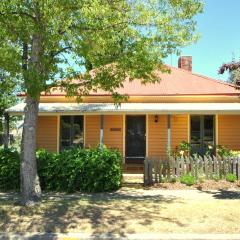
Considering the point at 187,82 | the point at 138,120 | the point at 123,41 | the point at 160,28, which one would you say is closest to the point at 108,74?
the point at 123,41

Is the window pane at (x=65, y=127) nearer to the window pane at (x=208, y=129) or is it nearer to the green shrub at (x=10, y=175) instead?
the window pane at (x=208, y=129)

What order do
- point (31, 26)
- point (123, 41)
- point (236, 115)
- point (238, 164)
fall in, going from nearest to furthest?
point (31, 26) < point (123, 41) < point (238, 164) < point (236, 115)

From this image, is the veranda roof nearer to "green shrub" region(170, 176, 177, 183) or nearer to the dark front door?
the dark front door

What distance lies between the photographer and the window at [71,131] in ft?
67.2

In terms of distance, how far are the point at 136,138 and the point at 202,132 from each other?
2.83m

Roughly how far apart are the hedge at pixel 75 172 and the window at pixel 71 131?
6.21 metres

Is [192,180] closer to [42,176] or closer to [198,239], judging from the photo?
[42,176]

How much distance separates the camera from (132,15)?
11133mm

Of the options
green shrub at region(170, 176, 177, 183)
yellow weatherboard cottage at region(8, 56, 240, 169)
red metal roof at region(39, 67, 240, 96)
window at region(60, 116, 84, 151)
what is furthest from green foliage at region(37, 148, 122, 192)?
red metal roof at region(39, 67, 240, 96)

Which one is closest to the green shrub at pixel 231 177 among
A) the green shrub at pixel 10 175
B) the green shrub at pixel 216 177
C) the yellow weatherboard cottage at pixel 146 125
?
the green shrub at pixel 216 177

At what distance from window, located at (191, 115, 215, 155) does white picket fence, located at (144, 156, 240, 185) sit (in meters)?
4.42

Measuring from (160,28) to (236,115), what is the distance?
9661 millimetres

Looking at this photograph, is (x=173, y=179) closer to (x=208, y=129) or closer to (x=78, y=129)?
(x=208, y=129)

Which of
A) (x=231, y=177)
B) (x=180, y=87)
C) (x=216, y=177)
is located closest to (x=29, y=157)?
(x=216, y=177)
